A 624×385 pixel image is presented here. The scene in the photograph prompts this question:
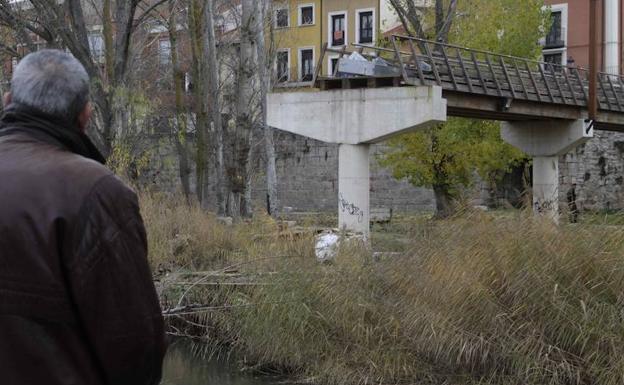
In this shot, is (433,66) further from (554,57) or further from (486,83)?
(554,57)

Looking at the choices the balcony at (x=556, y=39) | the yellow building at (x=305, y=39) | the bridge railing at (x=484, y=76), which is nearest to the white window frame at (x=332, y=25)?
the yellow building at (x=305, y=39)

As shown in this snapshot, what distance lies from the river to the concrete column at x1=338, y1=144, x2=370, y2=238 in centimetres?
828

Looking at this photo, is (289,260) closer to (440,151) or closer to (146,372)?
(146,372)

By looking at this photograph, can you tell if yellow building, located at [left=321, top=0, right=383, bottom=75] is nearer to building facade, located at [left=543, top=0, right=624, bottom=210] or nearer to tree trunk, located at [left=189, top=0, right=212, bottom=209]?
building facade, located at [left=543, top=0, right=624, bottom=210]

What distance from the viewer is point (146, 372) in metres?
2.64

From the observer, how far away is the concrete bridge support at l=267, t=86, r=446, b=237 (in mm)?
19469

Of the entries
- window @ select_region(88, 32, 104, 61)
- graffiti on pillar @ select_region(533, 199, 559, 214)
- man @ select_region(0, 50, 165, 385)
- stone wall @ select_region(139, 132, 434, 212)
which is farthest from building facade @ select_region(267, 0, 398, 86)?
man @ select_region(0, 50, 165, 385)

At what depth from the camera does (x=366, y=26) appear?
56094mm

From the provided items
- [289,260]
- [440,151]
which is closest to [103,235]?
[289,260]

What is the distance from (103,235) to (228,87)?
1440 inches

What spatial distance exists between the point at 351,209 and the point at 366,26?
3728 centimetres

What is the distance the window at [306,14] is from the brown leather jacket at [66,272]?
184ft

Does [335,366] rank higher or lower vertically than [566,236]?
lower

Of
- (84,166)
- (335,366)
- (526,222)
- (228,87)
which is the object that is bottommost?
(335,366)
